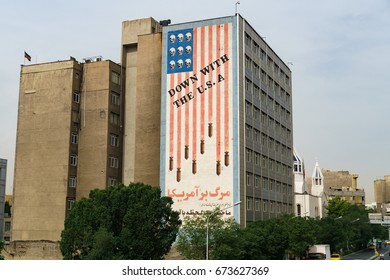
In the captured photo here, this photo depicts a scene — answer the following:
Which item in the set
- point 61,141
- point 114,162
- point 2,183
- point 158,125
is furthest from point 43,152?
point 2,183

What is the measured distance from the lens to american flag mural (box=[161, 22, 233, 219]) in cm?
7338

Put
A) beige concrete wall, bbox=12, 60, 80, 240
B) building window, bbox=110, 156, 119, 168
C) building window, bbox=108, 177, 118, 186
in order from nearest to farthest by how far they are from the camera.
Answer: beige concrete wall, bbox=12, 60, 80, 240, building window, bbox=108, 177, 118, 186, building window, bbox=110, 156, 119, 168

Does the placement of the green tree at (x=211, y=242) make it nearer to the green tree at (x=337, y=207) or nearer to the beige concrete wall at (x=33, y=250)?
the beige concrete wall at (x=33, y=250)

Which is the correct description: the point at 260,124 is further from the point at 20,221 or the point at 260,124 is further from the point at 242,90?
the point at 20,221

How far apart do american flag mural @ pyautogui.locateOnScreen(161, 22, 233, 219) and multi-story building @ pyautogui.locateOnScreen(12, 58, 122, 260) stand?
11.4 meters

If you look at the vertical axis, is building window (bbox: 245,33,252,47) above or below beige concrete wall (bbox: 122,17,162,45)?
below

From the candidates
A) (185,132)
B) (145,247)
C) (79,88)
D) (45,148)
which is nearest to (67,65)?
(79,88)

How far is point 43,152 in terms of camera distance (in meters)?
82.7

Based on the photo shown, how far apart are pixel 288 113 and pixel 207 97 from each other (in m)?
34.6

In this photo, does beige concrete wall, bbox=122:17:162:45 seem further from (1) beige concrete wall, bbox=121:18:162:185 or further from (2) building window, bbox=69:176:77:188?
(2) building window, bbox=69:176:77:188

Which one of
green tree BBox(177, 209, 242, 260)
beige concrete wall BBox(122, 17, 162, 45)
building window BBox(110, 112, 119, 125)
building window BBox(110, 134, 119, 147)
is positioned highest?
beige concrete wall BBox(122, 17, 162, 45)

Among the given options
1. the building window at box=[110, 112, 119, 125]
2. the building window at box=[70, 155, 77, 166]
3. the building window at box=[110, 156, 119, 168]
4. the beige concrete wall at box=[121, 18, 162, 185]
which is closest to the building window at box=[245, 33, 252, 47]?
the beige concrete wall at box=[121, 18, 162, 185]

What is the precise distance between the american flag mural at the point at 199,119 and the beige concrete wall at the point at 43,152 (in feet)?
57.5
